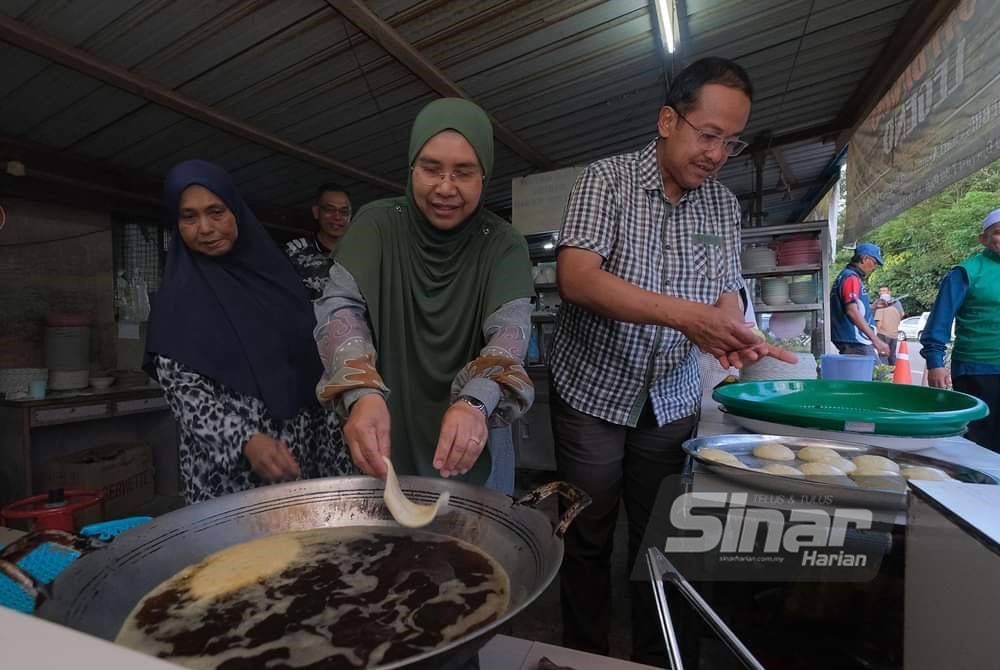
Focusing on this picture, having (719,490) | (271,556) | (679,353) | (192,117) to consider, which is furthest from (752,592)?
(192,117)

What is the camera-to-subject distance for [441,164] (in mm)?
1345

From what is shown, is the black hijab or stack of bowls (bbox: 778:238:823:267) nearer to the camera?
the black hijab

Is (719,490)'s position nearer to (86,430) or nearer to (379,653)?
(379,653)

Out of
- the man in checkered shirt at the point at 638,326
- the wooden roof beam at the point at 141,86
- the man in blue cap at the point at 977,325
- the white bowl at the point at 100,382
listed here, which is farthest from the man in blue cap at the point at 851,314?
the white bowl at the point at 100,382

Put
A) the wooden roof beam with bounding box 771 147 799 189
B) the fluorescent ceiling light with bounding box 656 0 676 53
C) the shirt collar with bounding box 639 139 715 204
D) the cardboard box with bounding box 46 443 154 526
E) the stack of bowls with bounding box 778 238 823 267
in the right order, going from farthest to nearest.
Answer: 1. the wooden roof beam with bounding box 771 147 799 189
2. the stack of bowls with bounding box 778 238 823 267
3. the cardboard box with bounding box 46 443 154 526
4. the fluorescent ceiling light with bounding box 656 0 676 53
5. the shirt collar with bounding box 639 139 715 204

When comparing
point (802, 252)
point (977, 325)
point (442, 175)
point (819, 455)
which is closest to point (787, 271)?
point (802, 252)

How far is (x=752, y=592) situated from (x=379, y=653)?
1.08 metres

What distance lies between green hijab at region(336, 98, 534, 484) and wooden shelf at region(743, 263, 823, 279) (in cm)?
412

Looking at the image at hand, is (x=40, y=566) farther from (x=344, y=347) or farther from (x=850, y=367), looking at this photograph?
(x=850, y=367)

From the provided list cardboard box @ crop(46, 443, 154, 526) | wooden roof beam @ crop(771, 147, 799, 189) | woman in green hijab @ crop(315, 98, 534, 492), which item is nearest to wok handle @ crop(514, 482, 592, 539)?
woman in green hijab @ crop(315, 98, 534, 492)

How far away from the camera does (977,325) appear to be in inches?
141

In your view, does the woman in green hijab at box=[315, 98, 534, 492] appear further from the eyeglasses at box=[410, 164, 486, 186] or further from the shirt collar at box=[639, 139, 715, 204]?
the shirt collar at box=[639, 139, 715, 204]

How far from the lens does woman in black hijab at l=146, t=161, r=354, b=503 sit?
1.58 meters

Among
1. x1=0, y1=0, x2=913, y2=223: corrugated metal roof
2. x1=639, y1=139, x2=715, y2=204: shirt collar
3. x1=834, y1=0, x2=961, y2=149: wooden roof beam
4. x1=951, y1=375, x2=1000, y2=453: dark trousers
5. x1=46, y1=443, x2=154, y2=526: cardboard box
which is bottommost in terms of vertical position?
x1=46, y1=443, x2=154, y2=526: cardboard box
